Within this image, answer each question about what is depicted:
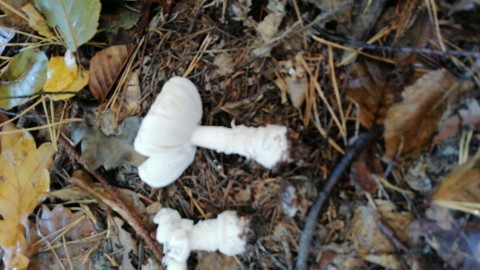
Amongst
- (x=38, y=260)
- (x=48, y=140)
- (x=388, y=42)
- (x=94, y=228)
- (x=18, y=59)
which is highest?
(x=388, y=42)

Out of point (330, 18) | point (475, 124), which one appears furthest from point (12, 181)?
point (475, 124)

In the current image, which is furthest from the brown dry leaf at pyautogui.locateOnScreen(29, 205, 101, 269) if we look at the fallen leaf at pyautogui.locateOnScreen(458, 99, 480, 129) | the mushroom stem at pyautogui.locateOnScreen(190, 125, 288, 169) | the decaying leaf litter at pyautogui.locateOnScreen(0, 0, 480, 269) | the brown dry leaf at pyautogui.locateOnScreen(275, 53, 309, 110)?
the fallen leaf at pyautogui.locateOnScreen(458, 99, 480, 129)

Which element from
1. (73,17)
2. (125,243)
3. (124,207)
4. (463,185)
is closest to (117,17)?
(73,17)

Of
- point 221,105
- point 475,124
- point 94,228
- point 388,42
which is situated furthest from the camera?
point 94,228

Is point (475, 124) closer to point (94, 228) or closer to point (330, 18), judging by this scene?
point (330, 18)

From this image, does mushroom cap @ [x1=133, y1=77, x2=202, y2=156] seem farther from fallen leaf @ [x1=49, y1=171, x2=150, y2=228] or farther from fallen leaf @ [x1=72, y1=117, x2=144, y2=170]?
fallen leaf @ [x1=49, y1=171, x2=150, y2=228]

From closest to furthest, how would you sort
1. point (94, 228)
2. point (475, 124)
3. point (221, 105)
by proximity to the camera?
1. point (475, 124)
2. point (221, 105)
3. point (94, 228)
